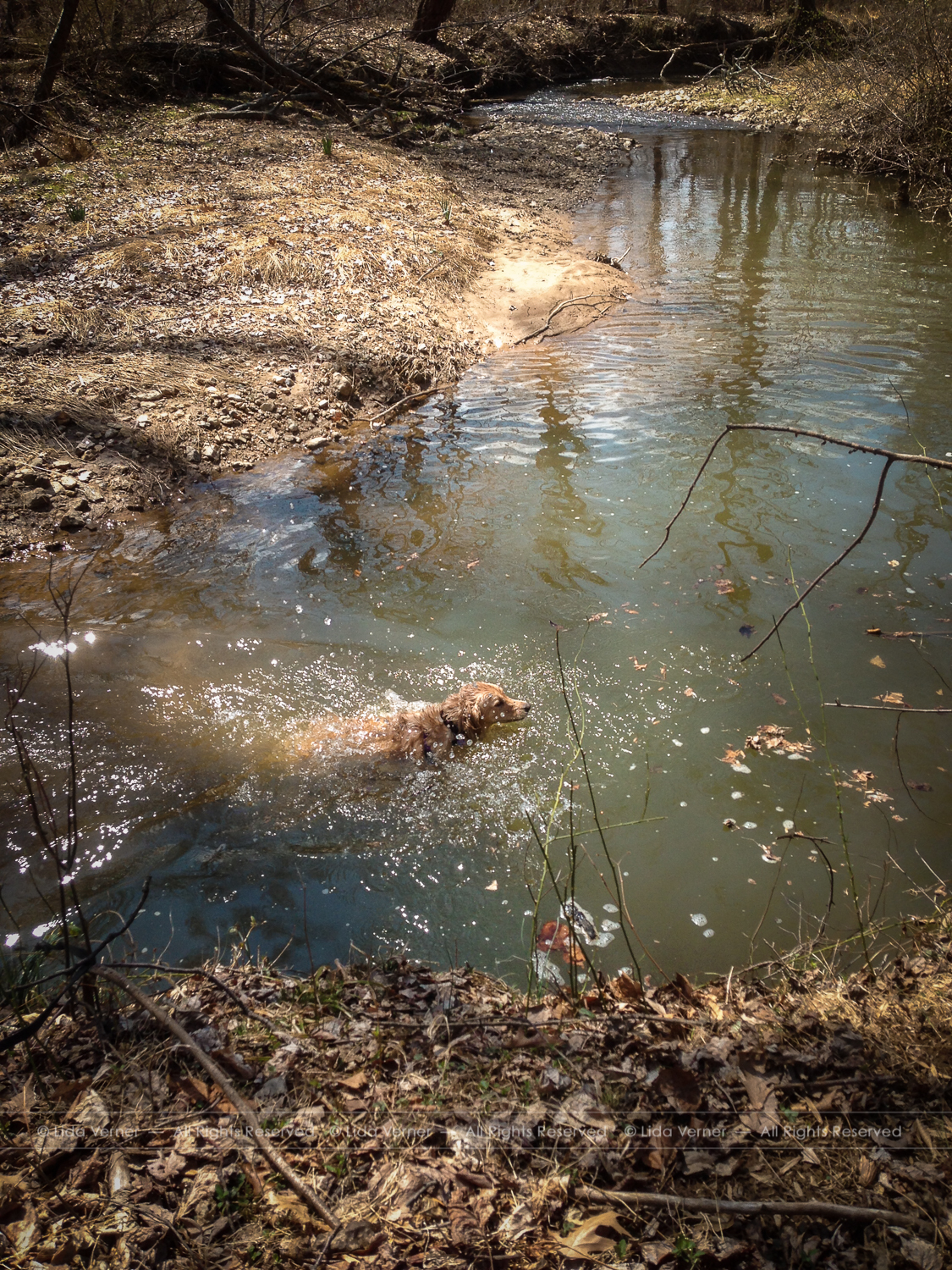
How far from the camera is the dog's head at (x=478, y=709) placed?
4344 millimetres

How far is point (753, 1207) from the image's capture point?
1.94 metres

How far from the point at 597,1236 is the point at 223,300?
30.6ft

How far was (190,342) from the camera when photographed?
8.02 m

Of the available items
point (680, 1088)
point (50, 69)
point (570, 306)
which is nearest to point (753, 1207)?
point (680, 1088)

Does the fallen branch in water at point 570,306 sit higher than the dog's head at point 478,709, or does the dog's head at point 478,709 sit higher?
the fallen branch in water at point 570,306

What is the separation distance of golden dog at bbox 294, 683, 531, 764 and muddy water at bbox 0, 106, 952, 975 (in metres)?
0.13

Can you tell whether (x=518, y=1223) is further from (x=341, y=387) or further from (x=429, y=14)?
(x=429, y=14)

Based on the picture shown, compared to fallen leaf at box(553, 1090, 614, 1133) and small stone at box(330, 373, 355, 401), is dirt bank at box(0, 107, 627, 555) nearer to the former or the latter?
small stone at box(330, 373, 355, 401)

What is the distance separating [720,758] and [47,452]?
238 inches

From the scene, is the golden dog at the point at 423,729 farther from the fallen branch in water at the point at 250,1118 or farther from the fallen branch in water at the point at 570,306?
the fallen branch in water at the point at 570,306

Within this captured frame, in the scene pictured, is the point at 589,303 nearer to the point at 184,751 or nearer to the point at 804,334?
the point at 804,334

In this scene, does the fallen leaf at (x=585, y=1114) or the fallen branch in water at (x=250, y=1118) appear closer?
the fallen branch in water at (x=250, y=1118)

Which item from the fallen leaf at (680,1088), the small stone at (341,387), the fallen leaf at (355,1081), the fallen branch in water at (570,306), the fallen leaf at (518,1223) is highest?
the fallen branch in water at (570,306)

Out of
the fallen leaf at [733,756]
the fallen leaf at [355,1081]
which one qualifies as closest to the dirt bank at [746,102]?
the fallen leaf at [733,756]
